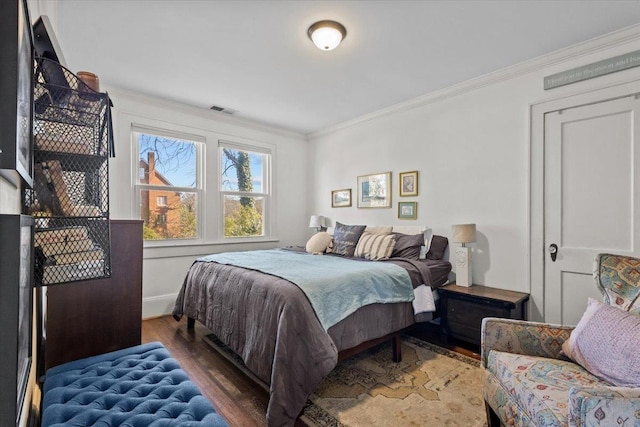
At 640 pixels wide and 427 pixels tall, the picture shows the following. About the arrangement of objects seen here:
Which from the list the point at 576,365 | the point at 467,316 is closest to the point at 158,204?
the point at 467,316

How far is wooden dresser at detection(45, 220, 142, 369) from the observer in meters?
1.60

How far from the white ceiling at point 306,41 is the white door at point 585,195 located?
A: 2.14 feet

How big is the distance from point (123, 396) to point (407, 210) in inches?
128

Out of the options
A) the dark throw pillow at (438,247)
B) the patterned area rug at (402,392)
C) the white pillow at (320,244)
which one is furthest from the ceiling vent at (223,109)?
the patterned area rug at (402,392)

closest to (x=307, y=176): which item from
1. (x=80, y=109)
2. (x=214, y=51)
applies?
(x=214, y=51)

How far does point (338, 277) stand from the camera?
2.28m

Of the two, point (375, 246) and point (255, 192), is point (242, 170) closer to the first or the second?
point (255, 192)

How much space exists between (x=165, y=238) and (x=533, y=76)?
14.1 ft

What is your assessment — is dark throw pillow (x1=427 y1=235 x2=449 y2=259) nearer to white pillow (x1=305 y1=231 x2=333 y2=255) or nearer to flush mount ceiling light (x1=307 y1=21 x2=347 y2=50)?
white pillow (x1=305 y1=231 x2=333 y2=255)

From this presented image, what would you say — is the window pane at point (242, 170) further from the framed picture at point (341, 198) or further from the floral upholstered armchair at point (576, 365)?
the floral upholstered armchair at point (576, 365)

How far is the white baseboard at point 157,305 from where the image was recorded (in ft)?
11.8

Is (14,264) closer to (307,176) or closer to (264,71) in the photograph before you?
(264,71)

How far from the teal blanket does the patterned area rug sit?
0.51 metres

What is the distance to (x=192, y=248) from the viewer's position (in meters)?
3.97
